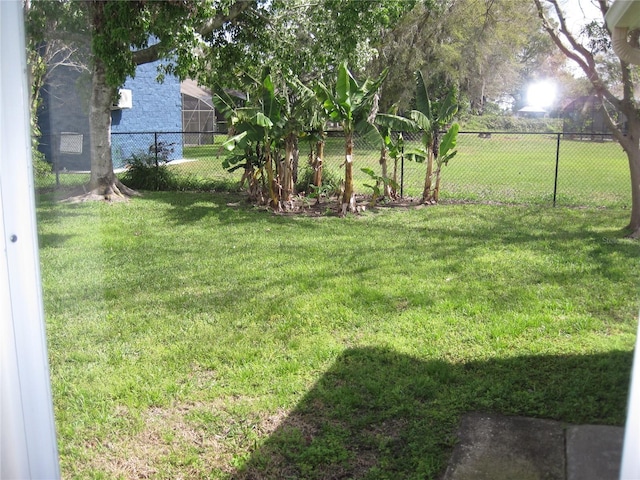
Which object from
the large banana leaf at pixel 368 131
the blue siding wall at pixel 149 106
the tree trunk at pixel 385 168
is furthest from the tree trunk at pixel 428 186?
the blue siding wall at pixel 149 106

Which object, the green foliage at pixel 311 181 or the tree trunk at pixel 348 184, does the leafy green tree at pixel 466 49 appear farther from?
the green foliage at pixel 311 181

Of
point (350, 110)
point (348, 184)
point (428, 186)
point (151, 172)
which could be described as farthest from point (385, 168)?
point (151, 172)

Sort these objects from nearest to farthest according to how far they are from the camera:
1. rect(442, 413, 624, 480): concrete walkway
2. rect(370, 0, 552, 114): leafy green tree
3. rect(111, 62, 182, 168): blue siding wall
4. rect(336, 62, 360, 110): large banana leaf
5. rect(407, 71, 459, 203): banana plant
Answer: rect(442, 413, 624, 480): concrete walkway < rect(111, 62, 182, 168): blue siding wall < rect(370, 0, 552, 114): leafy green tree < rect(336, 62, 360, 110): large banana leaf < rect(407, 71, 459, 203): banana plant

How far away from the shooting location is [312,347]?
308cm

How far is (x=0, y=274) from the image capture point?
1331 mm

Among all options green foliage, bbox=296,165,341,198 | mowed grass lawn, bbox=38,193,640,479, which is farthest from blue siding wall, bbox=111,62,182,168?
green foliage, bbox=296,165,341,198

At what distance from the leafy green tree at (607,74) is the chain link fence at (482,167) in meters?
2.26

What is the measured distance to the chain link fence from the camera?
20.9ft

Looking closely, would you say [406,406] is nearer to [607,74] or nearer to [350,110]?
[607,74]

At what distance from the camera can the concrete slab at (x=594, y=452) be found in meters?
1.31

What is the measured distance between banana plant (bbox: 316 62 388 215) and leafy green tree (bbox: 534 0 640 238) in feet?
11.1

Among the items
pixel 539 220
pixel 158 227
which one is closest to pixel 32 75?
pixel 158 227

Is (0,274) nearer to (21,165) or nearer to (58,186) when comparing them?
(21,165)

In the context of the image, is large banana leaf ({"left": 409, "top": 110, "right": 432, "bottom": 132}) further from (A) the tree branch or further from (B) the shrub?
(A) the tree branch
